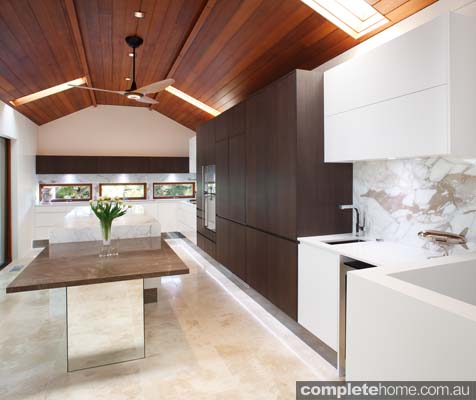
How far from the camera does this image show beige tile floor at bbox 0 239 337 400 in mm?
2221

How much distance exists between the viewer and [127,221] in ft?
12.7

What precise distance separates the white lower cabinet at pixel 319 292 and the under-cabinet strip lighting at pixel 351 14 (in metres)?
1.88

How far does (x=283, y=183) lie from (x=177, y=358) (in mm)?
1729

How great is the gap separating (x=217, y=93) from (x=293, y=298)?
3654mm

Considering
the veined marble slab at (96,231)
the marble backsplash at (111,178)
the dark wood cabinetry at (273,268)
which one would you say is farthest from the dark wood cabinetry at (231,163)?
the marble backsplash at (111,178)

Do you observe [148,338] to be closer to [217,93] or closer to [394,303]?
[394,303]

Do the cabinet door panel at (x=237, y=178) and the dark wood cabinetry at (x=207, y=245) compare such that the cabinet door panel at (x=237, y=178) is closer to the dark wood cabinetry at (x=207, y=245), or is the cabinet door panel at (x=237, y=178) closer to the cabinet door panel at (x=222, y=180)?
the cabinet door panel at (x=222, y=180)

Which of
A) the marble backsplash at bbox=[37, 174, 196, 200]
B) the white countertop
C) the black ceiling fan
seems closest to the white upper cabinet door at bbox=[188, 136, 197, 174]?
the marble backsplash at bbox=[37, 174, 196, 200]

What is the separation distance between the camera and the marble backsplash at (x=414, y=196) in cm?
218

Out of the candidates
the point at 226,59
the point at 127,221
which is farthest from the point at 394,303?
the point at 226,59

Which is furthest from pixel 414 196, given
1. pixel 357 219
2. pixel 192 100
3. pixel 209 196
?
pixel 192 100

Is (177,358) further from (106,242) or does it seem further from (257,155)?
(257,155)

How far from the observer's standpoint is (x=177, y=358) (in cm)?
262

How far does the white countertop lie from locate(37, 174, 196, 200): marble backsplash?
6.39 meters
